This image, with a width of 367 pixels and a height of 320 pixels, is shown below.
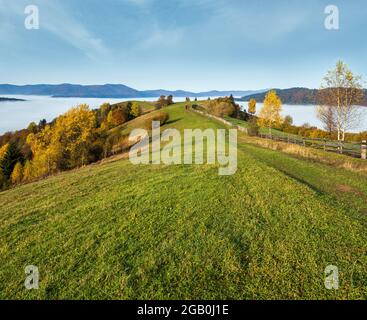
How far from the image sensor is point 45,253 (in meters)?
7.96

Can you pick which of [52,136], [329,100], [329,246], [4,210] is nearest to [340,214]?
[329,246]

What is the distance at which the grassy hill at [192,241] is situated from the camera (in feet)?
20.2

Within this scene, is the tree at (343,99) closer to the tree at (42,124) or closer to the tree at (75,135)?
the tree at (75,135)

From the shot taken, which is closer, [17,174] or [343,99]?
[343,99]

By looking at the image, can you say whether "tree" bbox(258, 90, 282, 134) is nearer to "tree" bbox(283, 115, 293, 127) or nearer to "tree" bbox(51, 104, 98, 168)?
"tree" bbox(51, 104, 98, 168)

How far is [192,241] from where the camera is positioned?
8.09m

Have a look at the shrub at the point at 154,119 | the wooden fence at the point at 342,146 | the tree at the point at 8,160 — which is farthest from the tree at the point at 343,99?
the tree at the point at 8,160

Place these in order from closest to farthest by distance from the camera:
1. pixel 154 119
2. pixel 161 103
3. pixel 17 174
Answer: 1. pixel 17 174
2. pixel 154 119
3. pixel 161 103

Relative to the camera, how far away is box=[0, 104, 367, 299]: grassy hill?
617 cm

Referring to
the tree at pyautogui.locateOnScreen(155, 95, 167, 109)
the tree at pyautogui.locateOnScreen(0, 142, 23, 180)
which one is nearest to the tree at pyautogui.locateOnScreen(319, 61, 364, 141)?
the tree at pyautogui.locateOnScreen(0, 142, 23, 180)

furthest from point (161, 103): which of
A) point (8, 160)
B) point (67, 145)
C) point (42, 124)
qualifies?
point (67, 145)

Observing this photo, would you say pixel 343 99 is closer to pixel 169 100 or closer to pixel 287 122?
pixel 287 122

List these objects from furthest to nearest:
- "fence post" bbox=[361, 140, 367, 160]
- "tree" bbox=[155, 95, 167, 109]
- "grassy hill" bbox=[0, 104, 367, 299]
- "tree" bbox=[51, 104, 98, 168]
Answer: "tree" bbox=[155, 95, 167, 109] < "tree" bbox=[51, 104, 98, 168] < "fence post" bbox=[361, 140, 367, 160] < "grassy hill" bbox=[0, 104, 367, 299]

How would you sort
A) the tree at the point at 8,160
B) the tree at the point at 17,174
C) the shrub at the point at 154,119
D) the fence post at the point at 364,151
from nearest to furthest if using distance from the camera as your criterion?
the fence post at the point at 364,151 → the tree at the point at 17,174 → the tree at the point at 8,160 → the shrub at the point at 154,119
